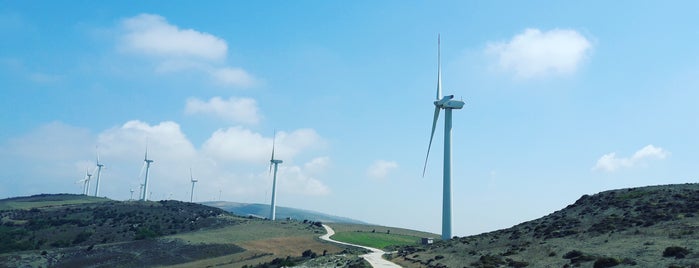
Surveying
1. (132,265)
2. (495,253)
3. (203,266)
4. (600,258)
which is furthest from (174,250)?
(600,258)

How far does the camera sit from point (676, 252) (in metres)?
44.9

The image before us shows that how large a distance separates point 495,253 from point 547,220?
86.6 feet

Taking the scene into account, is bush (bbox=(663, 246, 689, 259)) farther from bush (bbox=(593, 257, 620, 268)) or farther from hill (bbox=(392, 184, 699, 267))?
bush (bbox=(593, 257, 620, 268))

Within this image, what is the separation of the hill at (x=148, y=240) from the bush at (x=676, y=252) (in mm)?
33042

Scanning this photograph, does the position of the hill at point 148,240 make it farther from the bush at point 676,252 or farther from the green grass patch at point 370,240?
the bush at point 676,252

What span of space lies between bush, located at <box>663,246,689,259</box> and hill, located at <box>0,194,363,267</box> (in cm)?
3304

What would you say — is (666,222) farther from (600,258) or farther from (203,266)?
(203,266)

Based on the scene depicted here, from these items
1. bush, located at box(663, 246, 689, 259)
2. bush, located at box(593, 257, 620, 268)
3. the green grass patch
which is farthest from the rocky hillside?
bush, located at box(663, 246, 689, 259)

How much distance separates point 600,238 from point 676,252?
1701 cm

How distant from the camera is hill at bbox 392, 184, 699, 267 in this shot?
48406 millimetres

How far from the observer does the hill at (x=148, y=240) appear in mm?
103875

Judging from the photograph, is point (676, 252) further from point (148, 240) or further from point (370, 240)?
point (148, 240)

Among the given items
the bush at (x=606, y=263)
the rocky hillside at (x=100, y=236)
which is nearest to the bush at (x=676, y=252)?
the bush at (x=606, y=263)

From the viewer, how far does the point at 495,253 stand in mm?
66062
